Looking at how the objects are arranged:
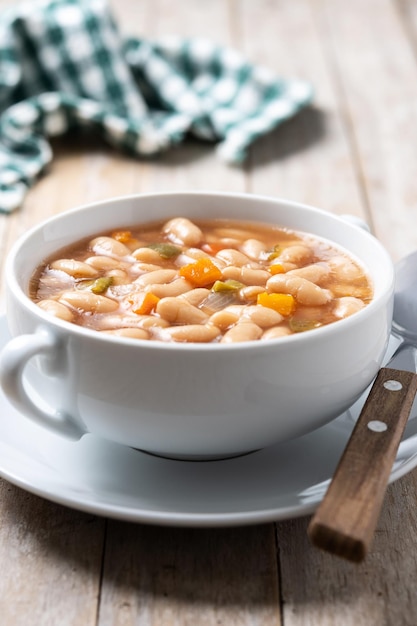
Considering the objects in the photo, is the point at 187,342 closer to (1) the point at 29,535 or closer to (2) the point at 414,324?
(1) the point at 29,535

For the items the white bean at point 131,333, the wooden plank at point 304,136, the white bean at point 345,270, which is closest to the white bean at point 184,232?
the white bean at point 345,270

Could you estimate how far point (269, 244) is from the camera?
1.57m

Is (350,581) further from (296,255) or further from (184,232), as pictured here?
(184,232)

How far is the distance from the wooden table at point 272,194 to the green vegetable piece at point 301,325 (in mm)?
258

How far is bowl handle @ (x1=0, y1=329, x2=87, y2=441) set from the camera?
3.70 feet

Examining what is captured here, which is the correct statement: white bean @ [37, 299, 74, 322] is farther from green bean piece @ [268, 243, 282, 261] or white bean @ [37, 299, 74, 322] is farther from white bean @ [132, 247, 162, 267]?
green bean piece @ [268, 243, 282, 261]

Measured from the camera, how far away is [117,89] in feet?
9.87

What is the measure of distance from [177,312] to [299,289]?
0.19 m

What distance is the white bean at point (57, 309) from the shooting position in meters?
1.26

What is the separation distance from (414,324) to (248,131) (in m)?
1.45

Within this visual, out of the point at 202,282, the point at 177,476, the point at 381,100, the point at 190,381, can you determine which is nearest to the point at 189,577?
the point at 177,476

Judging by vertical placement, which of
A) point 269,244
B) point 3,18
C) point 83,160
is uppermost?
point 269,244

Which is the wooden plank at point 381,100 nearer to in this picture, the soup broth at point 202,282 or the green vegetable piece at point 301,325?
the soup broth at point 202,282

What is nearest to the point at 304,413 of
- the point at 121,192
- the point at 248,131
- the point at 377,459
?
the point at 377,459
